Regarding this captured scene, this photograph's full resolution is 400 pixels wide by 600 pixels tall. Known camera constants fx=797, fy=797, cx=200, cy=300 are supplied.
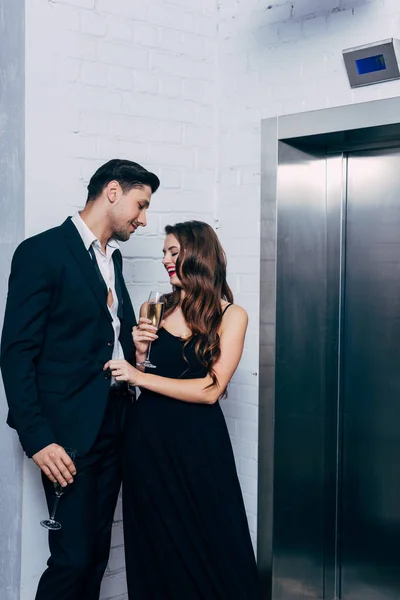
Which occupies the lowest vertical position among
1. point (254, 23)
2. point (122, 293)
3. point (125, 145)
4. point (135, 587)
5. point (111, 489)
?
point (135, 587)

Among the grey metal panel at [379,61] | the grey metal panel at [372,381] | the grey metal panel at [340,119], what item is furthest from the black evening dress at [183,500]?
the grey metal panel at [379,61]

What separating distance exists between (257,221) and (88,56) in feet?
2.79

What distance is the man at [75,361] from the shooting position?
2.23 meters

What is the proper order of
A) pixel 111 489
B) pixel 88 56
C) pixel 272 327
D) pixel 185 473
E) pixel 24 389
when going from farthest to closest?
pixel 272 327 → pixel 88 56 → pixel 111 489 → pixel 185 473 → pixel 24 389

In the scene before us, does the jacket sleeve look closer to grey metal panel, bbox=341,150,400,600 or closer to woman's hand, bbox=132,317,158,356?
woman's hand, bbox=132,317,158,356

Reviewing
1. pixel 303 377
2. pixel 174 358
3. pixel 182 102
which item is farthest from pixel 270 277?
pixel 182 102

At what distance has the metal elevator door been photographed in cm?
283

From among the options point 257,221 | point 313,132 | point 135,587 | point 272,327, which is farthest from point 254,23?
point 135,587

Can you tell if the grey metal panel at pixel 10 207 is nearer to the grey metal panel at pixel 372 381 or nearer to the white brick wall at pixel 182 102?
the white brick wall at pixel 182 102

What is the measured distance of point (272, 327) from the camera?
9.64ft

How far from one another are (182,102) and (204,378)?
1.17 metres

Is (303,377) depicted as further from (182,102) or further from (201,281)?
(182,102)

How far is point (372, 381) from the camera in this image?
286 centimetres

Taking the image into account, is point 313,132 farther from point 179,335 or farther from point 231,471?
point 231,471
